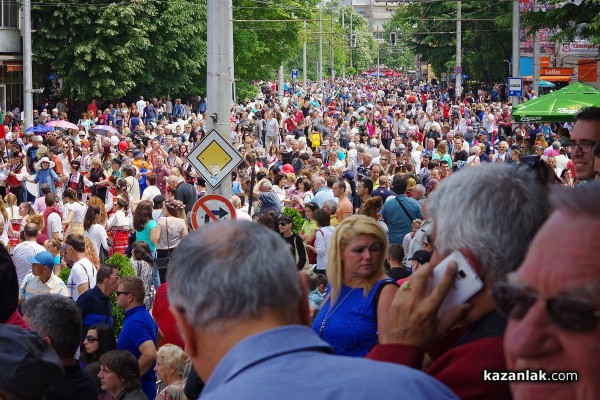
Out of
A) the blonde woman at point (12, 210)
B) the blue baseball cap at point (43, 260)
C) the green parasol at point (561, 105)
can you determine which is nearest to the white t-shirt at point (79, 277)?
the blue baseball cap at point (43, 260)

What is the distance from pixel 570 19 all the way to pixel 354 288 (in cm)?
1250

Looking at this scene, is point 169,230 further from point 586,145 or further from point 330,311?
point 330,311

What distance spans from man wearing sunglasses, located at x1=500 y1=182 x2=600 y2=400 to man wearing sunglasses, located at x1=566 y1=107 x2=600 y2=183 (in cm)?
497

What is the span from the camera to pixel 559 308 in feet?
6.79

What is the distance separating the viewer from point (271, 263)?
269 centimetres

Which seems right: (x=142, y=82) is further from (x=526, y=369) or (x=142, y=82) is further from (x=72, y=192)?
(x=526, y=369)

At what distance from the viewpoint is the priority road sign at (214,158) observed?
13883 mm

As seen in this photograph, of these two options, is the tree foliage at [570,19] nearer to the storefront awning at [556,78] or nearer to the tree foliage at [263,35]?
the tree foliage at [263,35]

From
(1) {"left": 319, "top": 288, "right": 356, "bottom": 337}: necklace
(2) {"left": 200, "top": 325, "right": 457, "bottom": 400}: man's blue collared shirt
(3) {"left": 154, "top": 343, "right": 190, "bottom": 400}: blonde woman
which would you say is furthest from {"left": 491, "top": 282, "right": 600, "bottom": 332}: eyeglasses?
(3) {"left": 154, "top": 343, "right": 190, "bottom": 400}: blonde woman

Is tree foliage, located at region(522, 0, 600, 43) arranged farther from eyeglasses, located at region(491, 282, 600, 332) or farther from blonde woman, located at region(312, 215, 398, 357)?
eyeglasses, located at region(491, 282, 600, 332)

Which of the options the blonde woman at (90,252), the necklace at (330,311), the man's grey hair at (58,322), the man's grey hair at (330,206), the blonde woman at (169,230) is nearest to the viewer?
the necklace at (330,311)

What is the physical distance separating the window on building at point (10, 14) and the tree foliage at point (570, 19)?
121 feet

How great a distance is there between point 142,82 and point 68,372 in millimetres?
47083

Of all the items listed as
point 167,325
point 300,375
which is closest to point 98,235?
point 167,325
